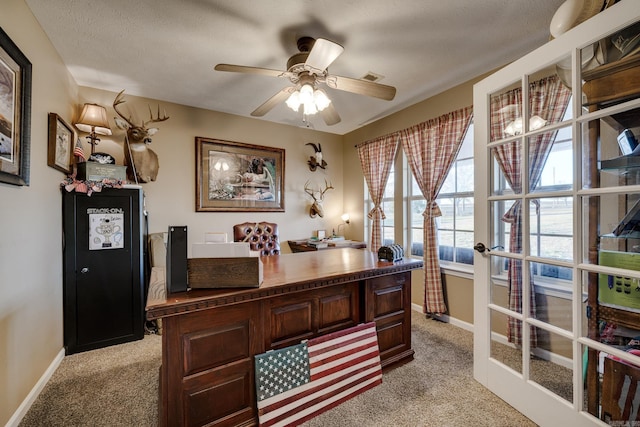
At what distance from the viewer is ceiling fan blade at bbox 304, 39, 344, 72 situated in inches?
62.3

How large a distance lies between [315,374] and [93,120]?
3.11 m

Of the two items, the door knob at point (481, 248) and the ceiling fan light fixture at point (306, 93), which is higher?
the ceiling fan light fixture at point (306, 93)

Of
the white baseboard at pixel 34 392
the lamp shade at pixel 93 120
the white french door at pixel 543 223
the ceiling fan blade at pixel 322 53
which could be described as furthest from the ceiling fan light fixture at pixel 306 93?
the white baseboard at pixel 34 392

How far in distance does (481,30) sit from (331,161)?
113 inches

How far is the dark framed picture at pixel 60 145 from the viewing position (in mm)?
2070

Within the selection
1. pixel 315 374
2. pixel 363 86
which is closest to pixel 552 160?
pixel 363 86

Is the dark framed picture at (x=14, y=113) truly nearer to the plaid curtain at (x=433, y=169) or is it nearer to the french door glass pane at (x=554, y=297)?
the french door glass pane at (x=554, y=297)

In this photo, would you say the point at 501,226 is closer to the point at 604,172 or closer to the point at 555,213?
the point at 555,213

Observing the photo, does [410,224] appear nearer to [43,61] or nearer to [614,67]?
[614,67]

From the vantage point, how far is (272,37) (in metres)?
2.08

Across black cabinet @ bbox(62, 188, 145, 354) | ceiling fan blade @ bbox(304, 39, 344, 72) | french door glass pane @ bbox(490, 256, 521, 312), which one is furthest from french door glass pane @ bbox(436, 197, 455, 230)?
black cabinet @ bbox(62, 188, 145, 354)

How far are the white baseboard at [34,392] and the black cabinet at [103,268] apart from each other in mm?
225

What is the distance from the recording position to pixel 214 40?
2.13m

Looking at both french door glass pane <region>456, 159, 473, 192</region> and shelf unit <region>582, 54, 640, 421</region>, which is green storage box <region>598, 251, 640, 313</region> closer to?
shelf unit <region>582, 54, 640, 421</region>
